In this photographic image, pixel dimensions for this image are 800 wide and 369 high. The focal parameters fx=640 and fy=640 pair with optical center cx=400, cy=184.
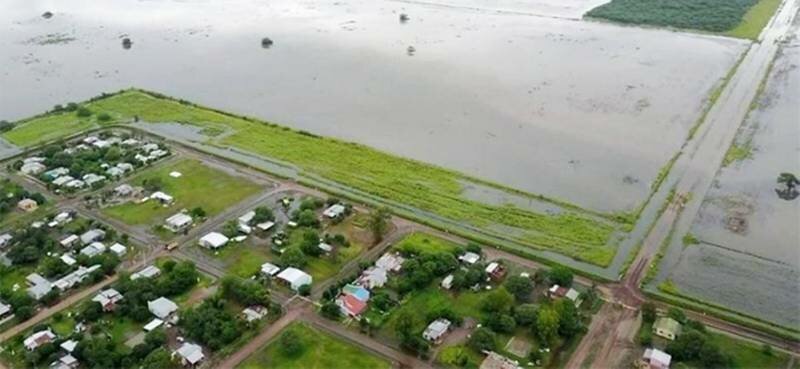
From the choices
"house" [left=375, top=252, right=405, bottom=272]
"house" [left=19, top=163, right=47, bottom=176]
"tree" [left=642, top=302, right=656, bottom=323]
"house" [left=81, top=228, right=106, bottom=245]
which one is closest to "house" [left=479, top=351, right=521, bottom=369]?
"tree" [left=642, top=302, right=656, bottom=323]

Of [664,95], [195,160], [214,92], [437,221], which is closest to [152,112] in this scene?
[214,92]

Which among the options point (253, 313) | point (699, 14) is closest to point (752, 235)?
point (253, 313)

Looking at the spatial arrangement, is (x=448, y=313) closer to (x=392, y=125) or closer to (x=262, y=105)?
(x=392, y=125)

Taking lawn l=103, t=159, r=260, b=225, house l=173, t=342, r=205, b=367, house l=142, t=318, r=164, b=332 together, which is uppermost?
lawn l=103, t=159, r=260, b=225

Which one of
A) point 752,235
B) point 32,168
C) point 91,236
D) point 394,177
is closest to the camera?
point 91,236

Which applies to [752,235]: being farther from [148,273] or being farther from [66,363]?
[66,363]

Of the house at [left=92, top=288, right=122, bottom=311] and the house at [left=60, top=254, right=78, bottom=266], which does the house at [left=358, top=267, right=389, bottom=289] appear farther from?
the house at [left=60, top=254, right=78, bottom=266]

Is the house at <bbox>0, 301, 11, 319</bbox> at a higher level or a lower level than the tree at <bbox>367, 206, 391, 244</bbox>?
lower
